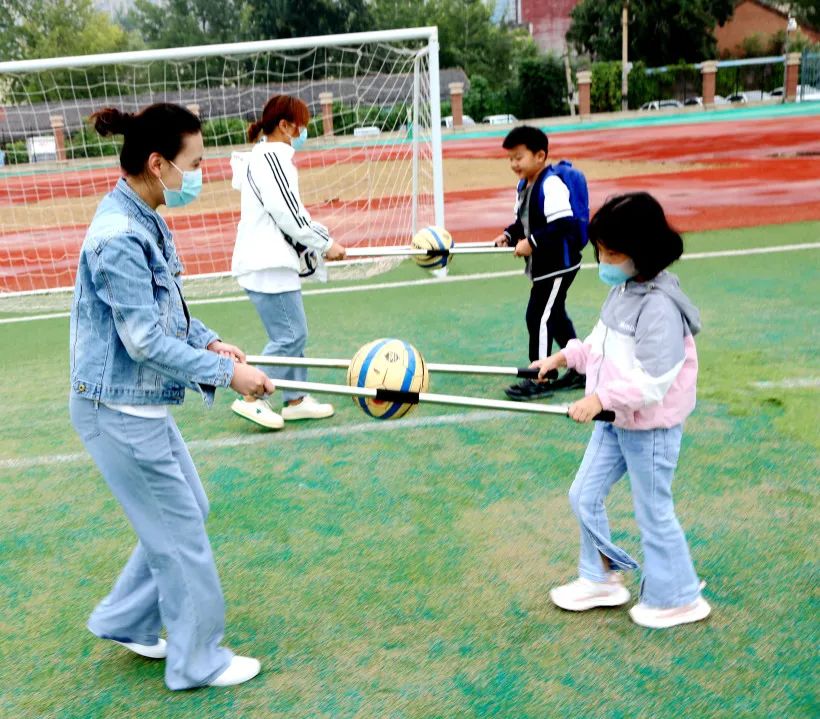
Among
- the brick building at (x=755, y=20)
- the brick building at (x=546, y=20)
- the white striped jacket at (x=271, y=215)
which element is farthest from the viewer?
the brick building at (x=546, y=20)

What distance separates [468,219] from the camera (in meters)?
17.6

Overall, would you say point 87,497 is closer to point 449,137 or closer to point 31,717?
point 31,717

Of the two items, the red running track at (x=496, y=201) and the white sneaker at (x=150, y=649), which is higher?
the red running track at (x=496, y=201)

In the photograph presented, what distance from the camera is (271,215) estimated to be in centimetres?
566

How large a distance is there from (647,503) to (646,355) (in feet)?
2.04

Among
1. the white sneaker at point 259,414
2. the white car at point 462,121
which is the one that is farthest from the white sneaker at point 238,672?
the white car at point 462,121

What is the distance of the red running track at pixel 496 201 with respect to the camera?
14094 mm

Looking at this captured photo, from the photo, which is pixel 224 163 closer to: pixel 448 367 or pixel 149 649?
pixel 448 367

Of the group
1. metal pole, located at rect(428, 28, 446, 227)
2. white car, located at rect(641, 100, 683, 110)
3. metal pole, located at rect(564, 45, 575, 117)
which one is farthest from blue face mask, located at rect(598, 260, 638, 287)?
metal pole, located at rect(564, 45, 575, 117)

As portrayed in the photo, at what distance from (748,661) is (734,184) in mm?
18242

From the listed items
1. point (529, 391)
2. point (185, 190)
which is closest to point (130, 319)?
point (185, 190)

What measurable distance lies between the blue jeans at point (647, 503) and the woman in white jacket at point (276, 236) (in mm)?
2806

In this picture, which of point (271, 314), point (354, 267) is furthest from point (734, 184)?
point (271, 314)

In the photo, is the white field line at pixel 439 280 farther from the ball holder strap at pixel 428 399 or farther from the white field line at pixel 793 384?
the ball holder strap at pixel 428 399
